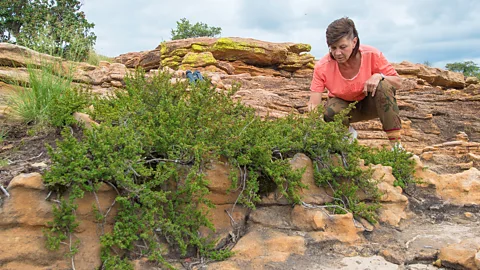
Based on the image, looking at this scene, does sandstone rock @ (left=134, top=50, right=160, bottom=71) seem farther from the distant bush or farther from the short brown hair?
the distant bush

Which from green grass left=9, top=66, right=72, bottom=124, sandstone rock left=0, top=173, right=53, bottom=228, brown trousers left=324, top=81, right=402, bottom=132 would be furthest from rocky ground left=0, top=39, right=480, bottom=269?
brown trousers left=324, top=81, right=402, bottom=132

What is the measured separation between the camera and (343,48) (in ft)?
14.3

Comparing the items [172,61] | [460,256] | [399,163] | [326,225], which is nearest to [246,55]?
[172,61]

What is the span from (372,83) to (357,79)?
0.69 ft

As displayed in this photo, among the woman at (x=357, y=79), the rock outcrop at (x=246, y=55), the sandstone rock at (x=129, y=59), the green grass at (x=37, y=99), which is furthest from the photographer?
the sandstone rock at (x=129, y=59)

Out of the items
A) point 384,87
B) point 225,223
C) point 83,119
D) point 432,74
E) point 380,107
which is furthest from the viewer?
point 432,74

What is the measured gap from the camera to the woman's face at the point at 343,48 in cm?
433

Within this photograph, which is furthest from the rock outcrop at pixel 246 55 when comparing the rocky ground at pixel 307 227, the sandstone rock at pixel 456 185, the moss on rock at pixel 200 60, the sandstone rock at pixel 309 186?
the sandstone rock at pixel 309 186

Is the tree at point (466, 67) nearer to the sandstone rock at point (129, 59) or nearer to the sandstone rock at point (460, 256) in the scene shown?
the sandstone rock at point (129, 59)

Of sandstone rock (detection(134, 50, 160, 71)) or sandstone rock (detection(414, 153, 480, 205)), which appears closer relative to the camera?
sandstone rock (detection(414, 153, 480, 205))

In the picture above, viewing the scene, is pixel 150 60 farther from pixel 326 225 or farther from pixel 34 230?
pixel 34 230

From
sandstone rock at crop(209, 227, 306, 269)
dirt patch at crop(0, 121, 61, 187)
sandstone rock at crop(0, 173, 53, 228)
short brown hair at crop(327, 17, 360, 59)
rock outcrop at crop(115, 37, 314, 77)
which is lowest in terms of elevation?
sandstone rock at crop(209, 227, 306, 269)

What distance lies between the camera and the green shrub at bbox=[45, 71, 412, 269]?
109 inches

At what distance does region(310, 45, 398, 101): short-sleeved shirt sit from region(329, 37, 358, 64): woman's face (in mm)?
261
